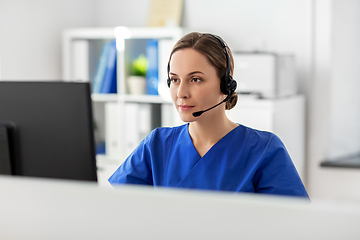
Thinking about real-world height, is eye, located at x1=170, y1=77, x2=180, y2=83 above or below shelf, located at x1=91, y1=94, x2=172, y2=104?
above

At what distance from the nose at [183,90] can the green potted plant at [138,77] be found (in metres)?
1.89

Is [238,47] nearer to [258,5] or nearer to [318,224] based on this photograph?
[258,5]

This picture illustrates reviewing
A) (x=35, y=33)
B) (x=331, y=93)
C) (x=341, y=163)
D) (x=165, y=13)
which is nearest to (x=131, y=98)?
(x=165, y=13)

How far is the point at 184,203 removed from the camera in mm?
205

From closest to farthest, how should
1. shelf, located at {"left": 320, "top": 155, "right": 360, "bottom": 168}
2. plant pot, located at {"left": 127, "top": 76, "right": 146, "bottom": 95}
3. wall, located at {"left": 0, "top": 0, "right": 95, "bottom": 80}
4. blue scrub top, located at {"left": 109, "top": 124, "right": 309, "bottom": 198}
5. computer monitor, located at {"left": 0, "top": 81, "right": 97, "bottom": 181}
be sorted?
computer monitor, located at {"left": 0, "top": 81, "right": 97, "bottom": 181}, blue scrub top, located at {"left": 109, "top": 124, "right": 309, "bottom": 198}, shelf, located at {"left": 320, "top": 155, "right": 360, "bottom": 168}, wall, located at {"left": 0, "top": 0, "right": 95, "bottom": 80}, plant pot, located at {"left": 127, "top": 76, "right": 146, "bottom": 95}

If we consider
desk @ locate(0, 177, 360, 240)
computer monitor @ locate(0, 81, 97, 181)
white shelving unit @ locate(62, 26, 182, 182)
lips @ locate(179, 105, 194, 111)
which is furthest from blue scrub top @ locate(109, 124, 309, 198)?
white shelving unit @ locate(62, 26, 182, 182)

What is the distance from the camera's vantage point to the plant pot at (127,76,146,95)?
2.96 meters

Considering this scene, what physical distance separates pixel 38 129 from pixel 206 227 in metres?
0.83

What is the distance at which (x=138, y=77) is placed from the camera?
2.97m

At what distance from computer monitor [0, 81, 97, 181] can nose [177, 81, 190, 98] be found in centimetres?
28

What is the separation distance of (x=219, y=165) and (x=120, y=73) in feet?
6.64

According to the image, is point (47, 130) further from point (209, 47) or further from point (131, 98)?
point (131, 98)

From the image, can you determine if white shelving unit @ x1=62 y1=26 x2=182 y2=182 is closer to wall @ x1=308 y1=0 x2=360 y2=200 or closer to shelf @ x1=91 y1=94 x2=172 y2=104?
shelf @ x1=91 y1=94 x2=172 y2=104

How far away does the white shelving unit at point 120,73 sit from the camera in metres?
2.87
